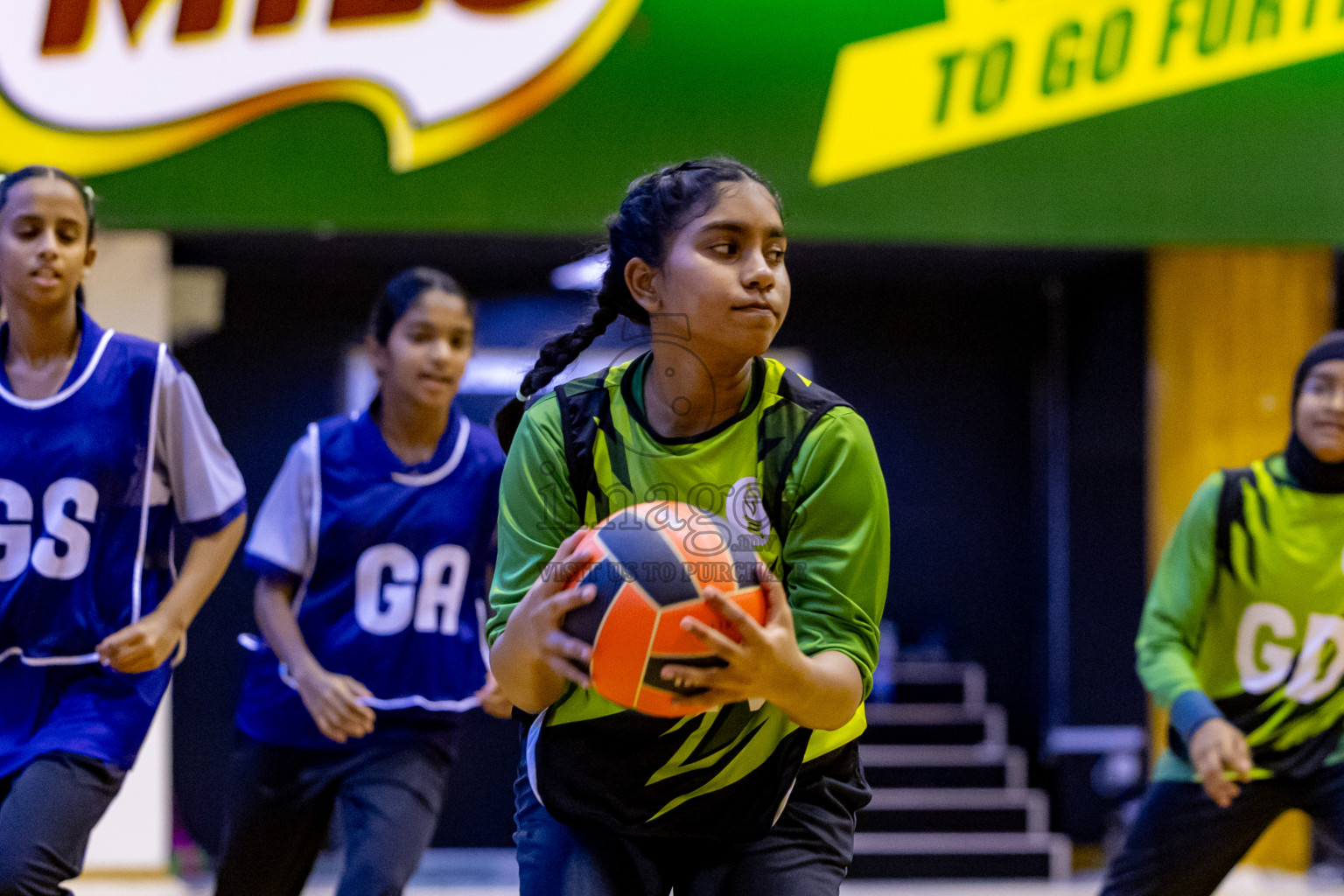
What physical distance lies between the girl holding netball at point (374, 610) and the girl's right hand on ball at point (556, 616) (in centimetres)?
153

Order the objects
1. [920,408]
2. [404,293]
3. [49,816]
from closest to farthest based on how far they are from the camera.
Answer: [49,816] < [404,293] < [920,408]

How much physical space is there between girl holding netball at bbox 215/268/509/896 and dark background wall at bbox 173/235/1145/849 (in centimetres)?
344

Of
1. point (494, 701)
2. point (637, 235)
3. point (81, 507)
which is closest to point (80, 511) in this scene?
point (81, 507)

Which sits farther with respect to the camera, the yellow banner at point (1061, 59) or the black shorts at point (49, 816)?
the yellow banner at point (1061, 59)

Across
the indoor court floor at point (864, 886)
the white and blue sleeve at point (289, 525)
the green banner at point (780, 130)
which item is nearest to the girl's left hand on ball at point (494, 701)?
the white and blue sleeve at point (289, 525)

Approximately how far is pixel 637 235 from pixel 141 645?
1506 mm

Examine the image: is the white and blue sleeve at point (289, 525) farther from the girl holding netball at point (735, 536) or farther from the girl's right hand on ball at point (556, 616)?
the girl's right hand on ball at point (556, 616)

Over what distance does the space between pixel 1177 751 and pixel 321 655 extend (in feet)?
8.10

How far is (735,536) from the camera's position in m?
2.03

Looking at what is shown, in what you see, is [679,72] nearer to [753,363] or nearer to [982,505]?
[982,505]

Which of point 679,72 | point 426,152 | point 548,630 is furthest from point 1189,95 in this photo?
point 548,630

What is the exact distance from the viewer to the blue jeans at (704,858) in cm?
209

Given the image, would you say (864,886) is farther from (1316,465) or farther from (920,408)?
(1316,465)

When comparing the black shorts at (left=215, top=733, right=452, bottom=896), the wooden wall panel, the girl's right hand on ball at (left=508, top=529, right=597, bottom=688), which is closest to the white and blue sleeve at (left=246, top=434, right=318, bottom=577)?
the black shorts at (left=215, top=733, right=452, bottom=896)
